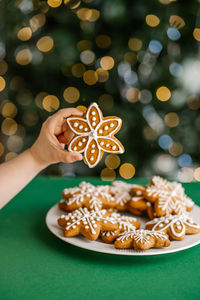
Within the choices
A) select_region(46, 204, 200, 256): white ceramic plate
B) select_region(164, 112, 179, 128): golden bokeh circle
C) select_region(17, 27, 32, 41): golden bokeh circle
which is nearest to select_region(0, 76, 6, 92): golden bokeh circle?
select_region(17, 27, 32, 41): golden bokeh circle

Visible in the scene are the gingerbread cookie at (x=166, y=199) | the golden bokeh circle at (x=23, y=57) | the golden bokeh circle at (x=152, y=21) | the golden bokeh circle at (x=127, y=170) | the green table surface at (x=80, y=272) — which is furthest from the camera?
the golden bokeh circle at (x=127, y=170)

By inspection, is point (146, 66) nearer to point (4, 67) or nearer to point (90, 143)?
point (4, 67)

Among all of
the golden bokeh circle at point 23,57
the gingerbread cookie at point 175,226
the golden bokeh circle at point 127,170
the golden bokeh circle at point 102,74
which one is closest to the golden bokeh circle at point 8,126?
the golden bokeh circle at point 23,57

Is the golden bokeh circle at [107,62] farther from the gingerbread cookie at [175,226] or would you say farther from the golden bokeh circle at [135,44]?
the gingerbread cookie at [175,226]

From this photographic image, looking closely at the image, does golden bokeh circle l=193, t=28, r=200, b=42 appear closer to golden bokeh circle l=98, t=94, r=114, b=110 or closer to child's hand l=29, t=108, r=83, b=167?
golden bokeh circle l=98, t=94, r=114, b=110

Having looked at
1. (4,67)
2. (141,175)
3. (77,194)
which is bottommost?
(141,175)

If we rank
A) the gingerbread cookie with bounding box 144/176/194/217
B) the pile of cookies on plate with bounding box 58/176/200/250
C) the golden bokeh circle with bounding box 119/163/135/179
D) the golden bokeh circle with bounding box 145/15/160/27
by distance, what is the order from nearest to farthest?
the pile of cookies on plate with bounding box 58/176/200/250
the gingerbread cookie with bounding box 144/176/194/217
the golden bokeh circle with bounding box 145/15/160/27
the golden bokeh circle with bounding box 119/163/135/179

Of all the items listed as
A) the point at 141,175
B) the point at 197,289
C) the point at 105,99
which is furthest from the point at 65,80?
the point at 197,289

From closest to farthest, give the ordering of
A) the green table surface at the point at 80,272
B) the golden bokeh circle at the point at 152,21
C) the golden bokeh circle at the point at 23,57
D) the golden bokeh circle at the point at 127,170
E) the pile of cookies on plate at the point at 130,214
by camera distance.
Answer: the green table surface at the point at 80,272, the pile of cookies on plate at the point at 130,214, the golden bokeh circle at the point at 152,21, the golden bokeh circle at the point at 23,57, the golden bokeh circle at the point at 127,170
